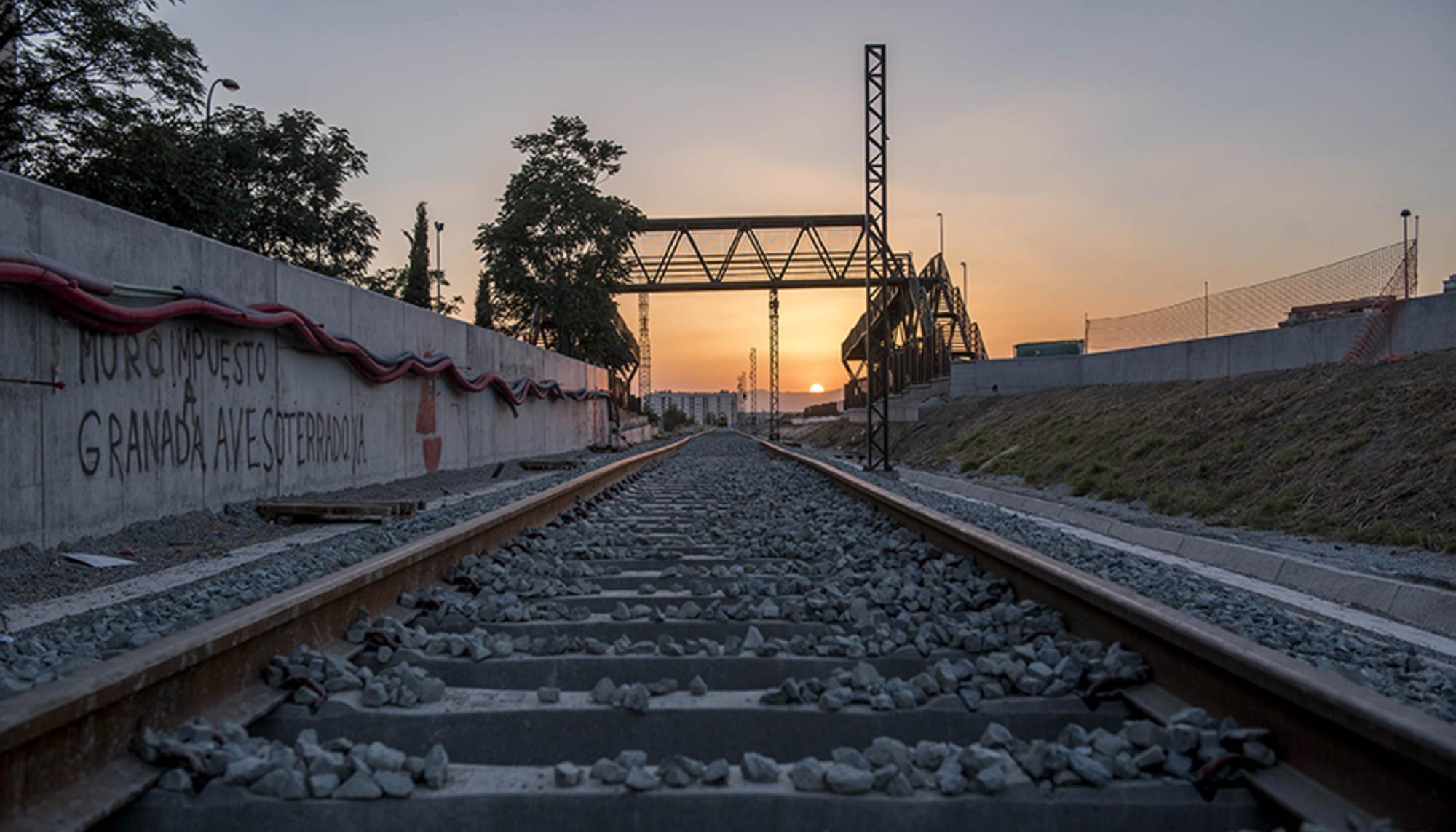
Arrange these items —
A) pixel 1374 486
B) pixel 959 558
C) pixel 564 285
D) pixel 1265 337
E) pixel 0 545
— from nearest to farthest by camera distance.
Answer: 1. pixel 959 558
2. pixel 0 545
3. pixel 1374 486
4. pixel 1265 337
5. pixel 564 285

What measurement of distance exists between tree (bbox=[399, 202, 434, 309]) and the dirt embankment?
1348 inches

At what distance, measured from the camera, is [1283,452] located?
12656mm

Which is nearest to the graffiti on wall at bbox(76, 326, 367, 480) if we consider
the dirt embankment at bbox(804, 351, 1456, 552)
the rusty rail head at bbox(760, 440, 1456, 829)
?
the rusty rail head at bbox(760, 440, 1456, 829)

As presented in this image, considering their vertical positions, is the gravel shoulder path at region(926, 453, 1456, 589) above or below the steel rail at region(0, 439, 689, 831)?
below

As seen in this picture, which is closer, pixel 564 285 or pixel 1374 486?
pixel 1374 486

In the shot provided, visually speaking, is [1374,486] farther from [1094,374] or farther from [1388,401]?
[1094,374]

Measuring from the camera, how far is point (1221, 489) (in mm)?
12609

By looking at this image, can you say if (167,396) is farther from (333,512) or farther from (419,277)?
(419,277)

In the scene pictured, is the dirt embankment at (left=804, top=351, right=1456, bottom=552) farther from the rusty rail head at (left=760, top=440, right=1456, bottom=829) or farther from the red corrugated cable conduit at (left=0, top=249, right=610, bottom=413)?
the red corrugated cable conduit at (left=0, top=249, right=610, bottom=413)

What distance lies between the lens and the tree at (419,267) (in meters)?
47.4

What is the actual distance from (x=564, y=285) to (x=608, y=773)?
112ft

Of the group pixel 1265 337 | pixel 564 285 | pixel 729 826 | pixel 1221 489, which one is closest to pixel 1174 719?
pixel 729 826

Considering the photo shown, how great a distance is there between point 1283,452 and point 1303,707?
12.0 metres

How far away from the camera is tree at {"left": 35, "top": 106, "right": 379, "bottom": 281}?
17344 millimetres
